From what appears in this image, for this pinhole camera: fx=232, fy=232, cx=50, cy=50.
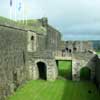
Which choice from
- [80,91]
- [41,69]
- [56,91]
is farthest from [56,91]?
[41,69]

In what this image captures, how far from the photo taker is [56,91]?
23062 millimetres

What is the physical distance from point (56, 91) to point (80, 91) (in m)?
2.42

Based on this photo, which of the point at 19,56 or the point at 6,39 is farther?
the point at 19,56

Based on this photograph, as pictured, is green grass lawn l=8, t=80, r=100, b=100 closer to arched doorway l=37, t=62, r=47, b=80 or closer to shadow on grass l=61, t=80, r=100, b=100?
shadow on grass l=61, t=80, r=100, b=100

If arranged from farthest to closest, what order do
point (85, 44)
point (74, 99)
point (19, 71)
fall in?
point (85, 44) → point (19, 71) → point (74, 99)

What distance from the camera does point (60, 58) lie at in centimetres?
2906

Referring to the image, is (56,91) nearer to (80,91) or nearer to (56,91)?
(56,91)

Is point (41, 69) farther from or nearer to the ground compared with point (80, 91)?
farther from the ground

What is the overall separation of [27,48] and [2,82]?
29.1 ft

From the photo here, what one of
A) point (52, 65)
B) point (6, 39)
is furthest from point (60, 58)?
point (6, 39)

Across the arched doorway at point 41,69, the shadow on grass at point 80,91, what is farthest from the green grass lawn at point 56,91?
the arched doorway at point 41,69

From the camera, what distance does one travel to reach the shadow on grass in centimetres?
2102

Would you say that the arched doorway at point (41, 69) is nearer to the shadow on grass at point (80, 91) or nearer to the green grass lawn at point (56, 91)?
the green grass lawn at point (56, 91)

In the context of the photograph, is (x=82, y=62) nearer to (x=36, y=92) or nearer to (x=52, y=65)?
(x=52, y=65)
